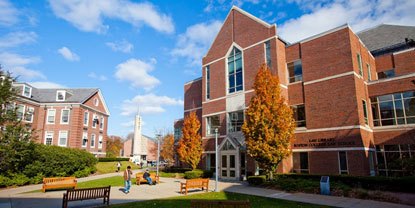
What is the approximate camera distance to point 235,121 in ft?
88.7

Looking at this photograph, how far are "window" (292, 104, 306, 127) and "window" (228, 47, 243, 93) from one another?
598cm

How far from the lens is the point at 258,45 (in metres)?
26.3

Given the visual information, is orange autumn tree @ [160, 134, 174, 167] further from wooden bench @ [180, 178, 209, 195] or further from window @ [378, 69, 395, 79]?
window @ [378, 69, 395, 79]

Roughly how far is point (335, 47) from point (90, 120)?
37694mm

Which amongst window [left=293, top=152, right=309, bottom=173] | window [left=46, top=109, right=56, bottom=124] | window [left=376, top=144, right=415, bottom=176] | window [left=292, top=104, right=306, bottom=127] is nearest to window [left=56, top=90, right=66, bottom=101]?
window [left=46, top=109, right=56, bottom=124]

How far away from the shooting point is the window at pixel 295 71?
24734 millimetres

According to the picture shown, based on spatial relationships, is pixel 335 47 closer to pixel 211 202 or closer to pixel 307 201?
pixel 307 201

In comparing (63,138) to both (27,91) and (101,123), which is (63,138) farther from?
(27,91)

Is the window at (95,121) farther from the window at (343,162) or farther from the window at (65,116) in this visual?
the window at (343,162)

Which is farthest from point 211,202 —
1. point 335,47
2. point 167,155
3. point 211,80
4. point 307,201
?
point 167,155

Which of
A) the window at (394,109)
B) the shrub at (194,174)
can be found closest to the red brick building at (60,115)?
the shrub at (194,174)

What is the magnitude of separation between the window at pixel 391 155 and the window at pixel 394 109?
1.99 m

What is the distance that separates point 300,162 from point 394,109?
342 inches

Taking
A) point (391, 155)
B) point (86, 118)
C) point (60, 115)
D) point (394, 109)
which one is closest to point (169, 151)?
point (86, 118)
